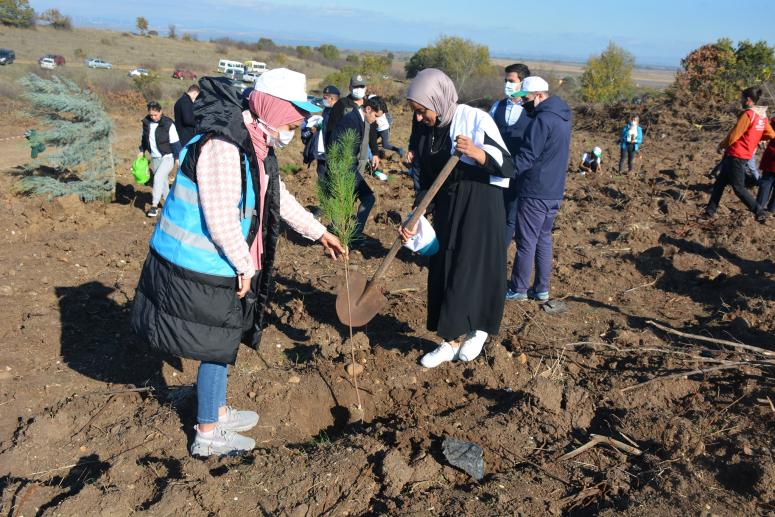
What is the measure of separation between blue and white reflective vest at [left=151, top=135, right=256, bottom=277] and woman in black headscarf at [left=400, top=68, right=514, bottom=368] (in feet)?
4.14

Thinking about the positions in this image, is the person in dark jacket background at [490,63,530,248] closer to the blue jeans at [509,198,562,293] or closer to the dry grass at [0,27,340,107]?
the blue jeans at [509,198,562,293]

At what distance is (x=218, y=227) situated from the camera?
2623 mm

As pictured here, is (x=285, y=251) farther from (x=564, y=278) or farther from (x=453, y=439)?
(x=453, y=439)

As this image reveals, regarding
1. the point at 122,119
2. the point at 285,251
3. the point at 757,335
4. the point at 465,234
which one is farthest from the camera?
the point at 122,119

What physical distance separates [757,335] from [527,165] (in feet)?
7.18

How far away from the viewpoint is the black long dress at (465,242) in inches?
148

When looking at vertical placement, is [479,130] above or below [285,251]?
above

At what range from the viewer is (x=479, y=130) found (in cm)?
357

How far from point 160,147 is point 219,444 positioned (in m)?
5.58

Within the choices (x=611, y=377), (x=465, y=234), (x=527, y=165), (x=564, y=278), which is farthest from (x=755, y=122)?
(x=465, y=234)

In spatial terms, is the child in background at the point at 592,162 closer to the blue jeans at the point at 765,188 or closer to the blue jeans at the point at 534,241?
the blue jeans at the point at 765,188

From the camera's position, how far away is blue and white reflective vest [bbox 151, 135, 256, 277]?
268 centimetres

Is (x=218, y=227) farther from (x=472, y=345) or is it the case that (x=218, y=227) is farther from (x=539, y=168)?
(x=539, y=168)

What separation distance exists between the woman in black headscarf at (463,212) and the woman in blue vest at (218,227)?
99cm
